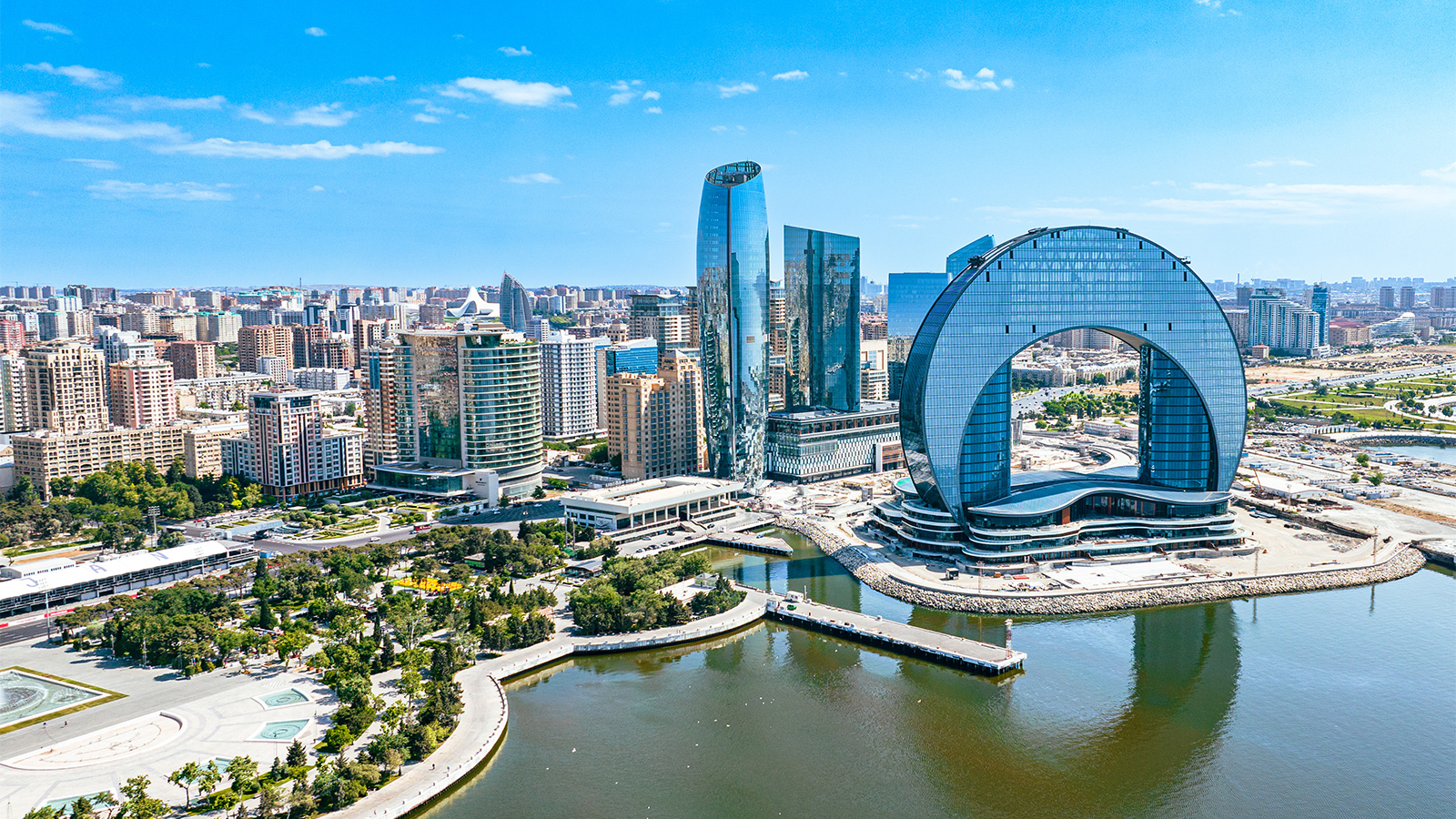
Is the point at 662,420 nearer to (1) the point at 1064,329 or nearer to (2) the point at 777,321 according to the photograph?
(2) the point at 777,321

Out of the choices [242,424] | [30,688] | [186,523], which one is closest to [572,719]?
[30,688]

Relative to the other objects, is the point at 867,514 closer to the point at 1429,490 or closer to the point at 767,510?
the point at 767,510

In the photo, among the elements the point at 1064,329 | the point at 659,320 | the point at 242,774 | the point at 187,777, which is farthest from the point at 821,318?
the point at 187,777

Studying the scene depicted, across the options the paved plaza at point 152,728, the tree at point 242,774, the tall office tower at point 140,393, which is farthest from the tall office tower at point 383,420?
the tree at point 242,774

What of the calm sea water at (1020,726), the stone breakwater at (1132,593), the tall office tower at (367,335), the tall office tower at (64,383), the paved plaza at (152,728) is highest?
the tall office tower at (367,335)

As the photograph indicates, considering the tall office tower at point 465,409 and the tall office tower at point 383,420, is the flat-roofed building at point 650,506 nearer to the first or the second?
the tall office tower at point 465,409

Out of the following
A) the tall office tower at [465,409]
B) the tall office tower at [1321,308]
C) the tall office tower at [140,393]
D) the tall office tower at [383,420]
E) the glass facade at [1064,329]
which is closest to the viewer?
the glass facade at [1064,329]
